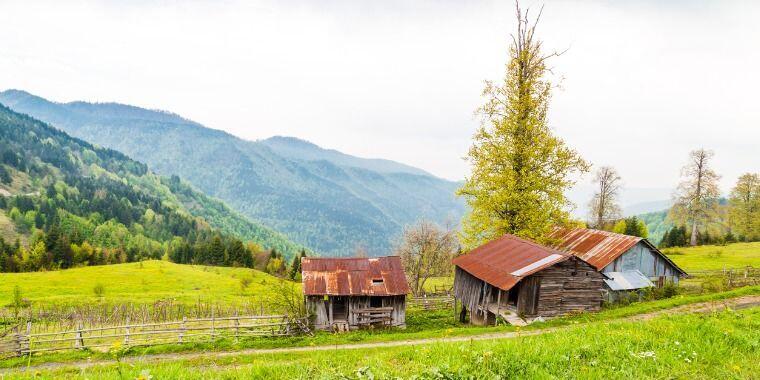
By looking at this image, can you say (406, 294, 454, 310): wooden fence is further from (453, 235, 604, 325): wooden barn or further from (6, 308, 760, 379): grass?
(6, 308, 760, 379): grass

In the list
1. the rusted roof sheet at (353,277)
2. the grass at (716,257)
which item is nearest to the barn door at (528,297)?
the rusted roof sheet at (353,277)

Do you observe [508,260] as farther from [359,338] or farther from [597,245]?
[597,245]

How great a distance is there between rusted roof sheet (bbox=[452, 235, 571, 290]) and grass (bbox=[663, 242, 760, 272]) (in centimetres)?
3416

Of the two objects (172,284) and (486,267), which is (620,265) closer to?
(486,267)

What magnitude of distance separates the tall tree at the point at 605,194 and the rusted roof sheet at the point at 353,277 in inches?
1963

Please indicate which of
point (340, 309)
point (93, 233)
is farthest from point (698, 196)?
point (93, 233)

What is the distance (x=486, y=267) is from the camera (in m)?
28.6

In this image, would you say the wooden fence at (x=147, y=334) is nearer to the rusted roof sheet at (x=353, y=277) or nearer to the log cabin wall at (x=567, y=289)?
the rusted roof sheet at (x=353, y=277)

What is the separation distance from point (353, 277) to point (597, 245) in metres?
19.9

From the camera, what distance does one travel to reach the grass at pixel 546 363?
7.27 metres

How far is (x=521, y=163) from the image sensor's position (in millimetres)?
32312

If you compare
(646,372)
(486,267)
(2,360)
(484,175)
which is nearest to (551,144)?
(484,175)

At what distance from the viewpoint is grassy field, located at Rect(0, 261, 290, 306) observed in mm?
57125

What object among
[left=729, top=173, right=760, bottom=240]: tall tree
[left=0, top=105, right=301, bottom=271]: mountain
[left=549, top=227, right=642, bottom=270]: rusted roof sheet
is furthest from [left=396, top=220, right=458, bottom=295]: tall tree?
[left=0, top=105, right=301, bottom=271]: mountain
